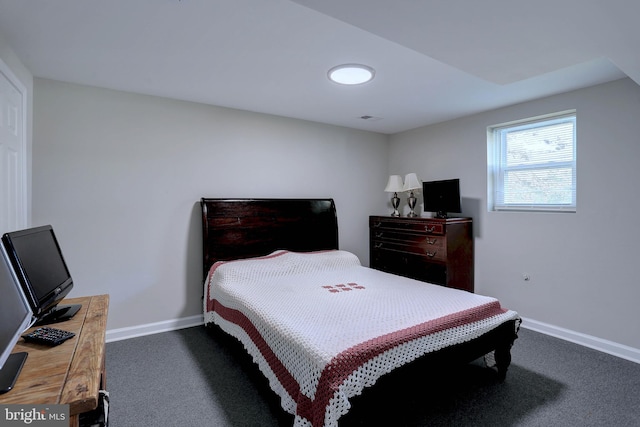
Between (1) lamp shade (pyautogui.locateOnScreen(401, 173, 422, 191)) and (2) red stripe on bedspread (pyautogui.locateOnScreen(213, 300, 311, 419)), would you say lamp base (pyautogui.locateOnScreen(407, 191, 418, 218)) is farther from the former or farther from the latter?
(2) red stripe on bedspread (pyautogui.locateOnScreen(213, 300, 311, 419))

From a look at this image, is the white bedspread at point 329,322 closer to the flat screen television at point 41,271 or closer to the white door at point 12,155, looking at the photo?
the flat screen television at point 41,271

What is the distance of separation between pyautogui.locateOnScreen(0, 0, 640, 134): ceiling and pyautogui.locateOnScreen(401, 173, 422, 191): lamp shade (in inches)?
43.0

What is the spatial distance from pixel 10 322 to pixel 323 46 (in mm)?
2055

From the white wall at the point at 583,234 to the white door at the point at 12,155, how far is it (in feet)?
13.5

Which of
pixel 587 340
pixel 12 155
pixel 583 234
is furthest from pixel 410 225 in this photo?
pixel 12 155

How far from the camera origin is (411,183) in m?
4.11

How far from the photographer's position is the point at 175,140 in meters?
3.20

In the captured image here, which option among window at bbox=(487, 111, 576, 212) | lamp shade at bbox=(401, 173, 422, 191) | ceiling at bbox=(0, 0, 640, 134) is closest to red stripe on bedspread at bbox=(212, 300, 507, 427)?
ceiling at bbox=(0, 0, 640, 134)

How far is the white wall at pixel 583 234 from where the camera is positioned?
2.64 meters

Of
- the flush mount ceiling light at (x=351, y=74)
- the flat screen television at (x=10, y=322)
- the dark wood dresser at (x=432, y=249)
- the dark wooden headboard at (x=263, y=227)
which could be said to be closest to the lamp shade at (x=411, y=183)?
the dark wood dresser at (x=432, y=249)

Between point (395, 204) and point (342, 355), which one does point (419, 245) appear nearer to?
point (395, 204)

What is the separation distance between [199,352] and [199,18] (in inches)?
97.4

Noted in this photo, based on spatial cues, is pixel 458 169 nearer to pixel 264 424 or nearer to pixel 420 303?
pixel 420 303

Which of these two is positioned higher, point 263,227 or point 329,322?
point 263,227
